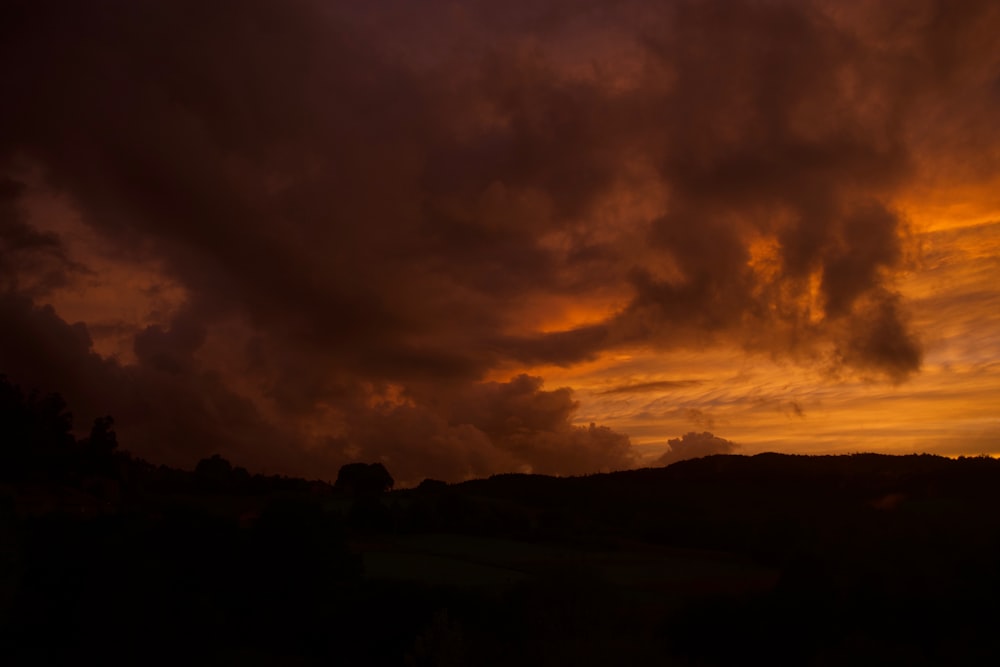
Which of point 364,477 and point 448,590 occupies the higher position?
point 364,477

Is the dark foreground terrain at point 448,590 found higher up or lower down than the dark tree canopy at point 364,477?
lower down

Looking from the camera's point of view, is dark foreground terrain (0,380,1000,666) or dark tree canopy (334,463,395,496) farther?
dark tree canopy (334,463,395,496)

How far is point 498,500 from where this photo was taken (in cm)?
10388

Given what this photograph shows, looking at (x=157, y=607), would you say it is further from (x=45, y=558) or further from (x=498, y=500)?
(x=498, y=500)

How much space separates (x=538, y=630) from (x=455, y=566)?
2641cm

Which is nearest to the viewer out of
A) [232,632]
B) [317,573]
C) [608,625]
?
[608,625]

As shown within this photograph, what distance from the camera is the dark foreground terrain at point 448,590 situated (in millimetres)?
34062

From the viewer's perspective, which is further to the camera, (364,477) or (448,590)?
(364,477)

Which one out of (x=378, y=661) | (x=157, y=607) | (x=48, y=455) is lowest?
(x=378, y=661)

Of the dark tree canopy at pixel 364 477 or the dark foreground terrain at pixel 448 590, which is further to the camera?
the dark tree canopy at pixel 364 477

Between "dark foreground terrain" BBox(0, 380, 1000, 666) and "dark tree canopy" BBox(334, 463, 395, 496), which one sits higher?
"dark tree canopy" BBox(334, 463, 395, 496)

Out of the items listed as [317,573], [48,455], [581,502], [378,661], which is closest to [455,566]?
[317,573]

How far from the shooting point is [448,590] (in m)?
47.0

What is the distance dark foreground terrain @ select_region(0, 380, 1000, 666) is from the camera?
3406 centimetres
